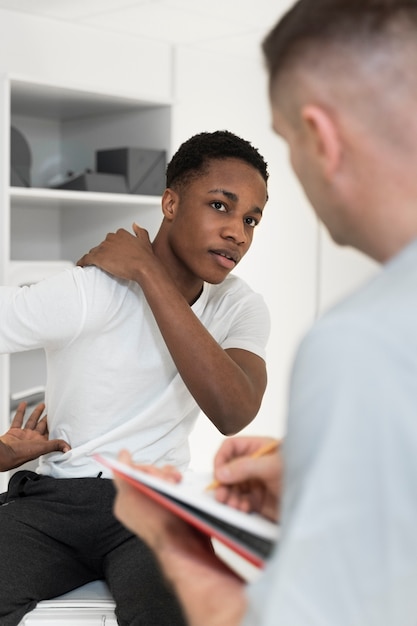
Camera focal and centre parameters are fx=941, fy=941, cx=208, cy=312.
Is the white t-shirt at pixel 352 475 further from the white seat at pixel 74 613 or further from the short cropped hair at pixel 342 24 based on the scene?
the white seat at pixel 74 613

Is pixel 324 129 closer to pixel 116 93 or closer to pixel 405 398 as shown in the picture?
pixel 405 398

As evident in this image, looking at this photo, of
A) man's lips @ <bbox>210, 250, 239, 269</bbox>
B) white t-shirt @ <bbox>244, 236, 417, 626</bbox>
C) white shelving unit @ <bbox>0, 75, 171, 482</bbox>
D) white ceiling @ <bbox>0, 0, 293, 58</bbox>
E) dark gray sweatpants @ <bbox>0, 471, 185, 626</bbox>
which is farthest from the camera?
white ceiling @ <bbox>0, 0, 293, 58</bbox>

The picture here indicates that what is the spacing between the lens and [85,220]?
3.67 meters

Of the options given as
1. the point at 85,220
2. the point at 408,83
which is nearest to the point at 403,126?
the point at 408,83

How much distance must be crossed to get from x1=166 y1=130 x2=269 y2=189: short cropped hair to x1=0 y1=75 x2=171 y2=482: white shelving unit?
1.17 meters

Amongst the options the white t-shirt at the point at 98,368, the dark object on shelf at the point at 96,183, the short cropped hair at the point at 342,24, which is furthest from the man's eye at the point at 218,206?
the dark object on shelf at the point at 96,183

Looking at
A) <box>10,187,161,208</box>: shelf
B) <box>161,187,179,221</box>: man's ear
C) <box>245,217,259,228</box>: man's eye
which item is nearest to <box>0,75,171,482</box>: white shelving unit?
<box>10,187,161,208</box>: shelf

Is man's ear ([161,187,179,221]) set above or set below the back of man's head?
below

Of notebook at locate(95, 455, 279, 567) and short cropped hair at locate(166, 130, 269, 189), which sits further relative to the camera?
short cropped hair at locate(166, 130, 269, 189)

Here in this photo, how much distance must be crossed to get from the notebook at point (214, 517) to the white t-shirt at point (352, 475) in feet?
0.49

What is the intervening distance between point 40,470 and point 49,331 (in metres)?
0.33

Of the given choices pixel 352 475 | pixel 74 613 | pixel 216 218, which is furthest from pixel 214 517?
pixel 216 218

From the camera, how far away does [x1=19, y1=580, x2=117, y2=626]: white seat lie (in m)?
1.61

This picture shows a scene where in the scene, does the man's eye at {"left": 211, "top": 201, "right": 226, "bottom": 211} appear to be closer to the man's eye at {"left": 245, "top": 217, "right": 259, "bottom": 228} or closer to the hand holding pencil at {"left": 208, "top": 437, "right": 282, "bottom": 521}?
the man's eye at {"left": 245, "top": 217, "right": 259, "bottom": 228}
